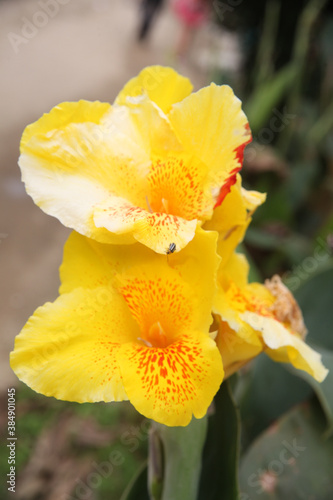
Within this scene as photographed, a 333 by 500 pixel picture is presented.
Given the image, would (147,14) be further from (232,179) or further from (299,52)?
(232,179)

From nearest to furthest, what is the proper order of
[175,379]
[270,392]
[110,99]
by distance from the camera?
[175,379]
[270,392]
[110,99]

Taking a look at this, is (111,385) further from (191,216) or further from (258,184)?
(258,184)

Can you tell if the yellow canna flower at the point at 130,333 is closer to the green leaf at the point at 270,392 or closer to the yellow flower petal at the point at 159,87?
the yellow flower petal at the point at 159,87

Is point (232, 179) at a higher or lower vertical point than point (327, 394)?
higher

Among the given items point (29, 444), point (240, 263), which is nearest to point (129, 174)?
point (240, 263)

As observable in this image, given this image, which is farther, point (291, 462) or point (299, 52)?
point (299, 52)

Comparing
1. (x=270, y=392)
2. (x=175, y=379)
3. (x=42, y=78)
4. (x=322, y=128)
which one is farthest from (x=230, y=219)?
(x=42, y=78)
